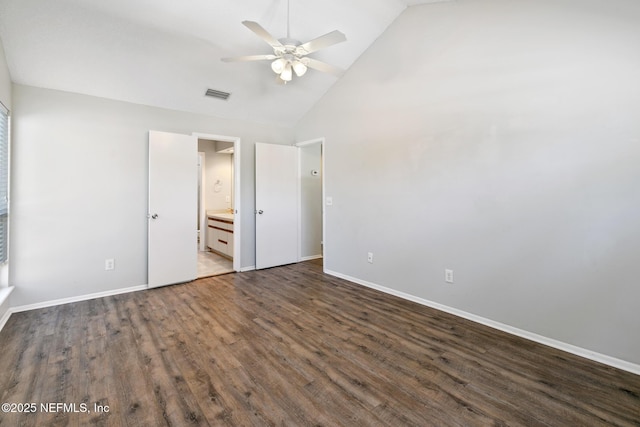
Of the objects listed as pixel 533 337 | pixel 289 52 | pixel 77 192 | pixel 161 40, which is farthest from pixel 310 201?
pixel 533 337

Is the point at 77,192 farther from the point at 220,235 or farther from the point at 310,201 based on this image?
the point at 310,201

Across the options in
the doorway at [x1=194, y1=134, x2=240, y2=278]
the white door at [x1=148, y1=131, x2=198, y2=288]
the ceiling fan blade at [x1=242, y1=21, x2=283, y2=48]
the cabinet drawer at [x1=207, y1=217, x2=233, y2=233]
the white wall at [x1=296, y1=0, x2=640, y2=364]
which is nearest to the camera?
the white wall at [x1=296, y1=0, x2=640, y2=364]

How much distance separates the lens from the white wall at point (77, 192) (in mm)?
3064

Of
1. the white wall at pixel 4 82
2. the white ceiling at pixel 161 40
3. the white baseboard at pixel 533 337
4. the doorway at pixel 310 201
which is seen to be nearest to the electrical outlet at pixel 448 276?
the white baseboard at pixel 533 337

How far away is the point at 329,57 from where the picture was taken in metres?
3.70

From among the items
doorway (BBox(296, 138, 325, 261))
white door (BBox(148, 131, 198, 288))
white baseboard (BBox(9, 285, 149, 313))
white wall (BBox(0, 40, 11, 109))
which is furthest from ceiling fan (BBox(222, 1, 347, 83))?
white baseboard (BBox(9, 285, 149, 313))

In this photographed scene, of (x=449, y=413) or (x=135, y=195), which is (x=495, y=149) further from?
(x=135, y=195)

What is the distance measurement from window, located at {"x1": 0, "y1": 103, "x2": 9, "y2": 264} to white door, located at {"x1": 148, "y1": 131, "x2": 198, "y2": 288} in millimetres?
1254

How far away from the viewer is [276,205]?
4.91m

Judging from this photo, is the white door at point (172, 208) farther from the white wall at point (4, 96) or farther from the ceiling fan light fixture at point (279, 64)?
the ceiling fan light fixture at point (279, 64)

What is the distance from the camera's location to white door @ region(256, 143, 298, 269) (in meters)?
4.73

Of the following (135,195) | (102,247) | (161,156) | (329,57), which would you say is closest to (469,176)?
(329,57)

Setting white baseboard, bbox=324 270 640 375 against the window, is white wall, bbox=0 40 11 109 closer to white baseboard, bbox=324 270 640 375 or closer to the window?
the window

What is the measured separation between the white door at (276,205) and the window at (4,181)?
278 cm
